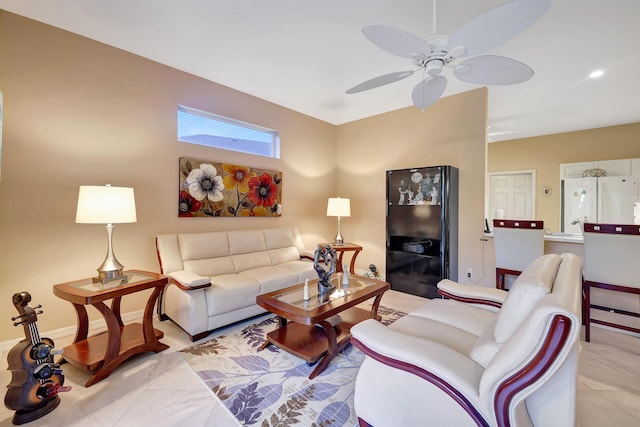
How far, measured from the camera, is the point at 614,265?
7.93ft

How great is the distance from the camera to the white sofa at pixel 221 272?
8.13 ft

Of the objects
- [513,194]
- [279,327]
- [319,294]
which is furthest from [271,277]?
[513,194]

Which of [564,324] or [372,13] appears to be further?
[372,13]

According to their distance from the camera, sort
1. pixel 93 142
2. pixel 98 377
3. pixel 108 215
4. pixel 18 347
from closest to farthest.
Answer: pixel 18 347
pixel 98 377
pixel 108 215
pixel 93 142

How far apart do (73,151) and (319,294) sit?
262 cm

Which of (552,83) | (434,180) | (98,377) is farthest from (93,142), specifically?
(552,83)

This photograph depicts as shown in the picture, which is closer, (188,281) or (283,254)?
(188,281)

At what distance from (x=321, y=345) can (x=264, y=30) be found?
2755mm

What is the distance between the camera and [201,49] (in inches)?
107

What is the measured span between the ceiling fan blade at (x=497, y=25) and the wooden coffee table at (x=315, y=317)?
1.93m

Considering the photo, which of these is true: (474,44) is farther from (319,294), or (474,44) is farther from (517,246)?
(517,246)

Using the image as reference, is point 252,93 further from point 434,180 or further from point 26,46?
point 434,180

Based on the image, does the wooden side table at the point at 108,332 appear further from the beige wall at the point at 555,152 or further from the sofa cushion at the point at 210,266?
the beige wall at the point at 555,152

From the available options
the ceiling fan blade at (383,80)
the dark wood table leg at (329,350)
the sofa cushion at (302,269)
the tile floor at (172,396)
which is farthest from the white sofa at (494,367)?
the sofa cushion at (302,269)
